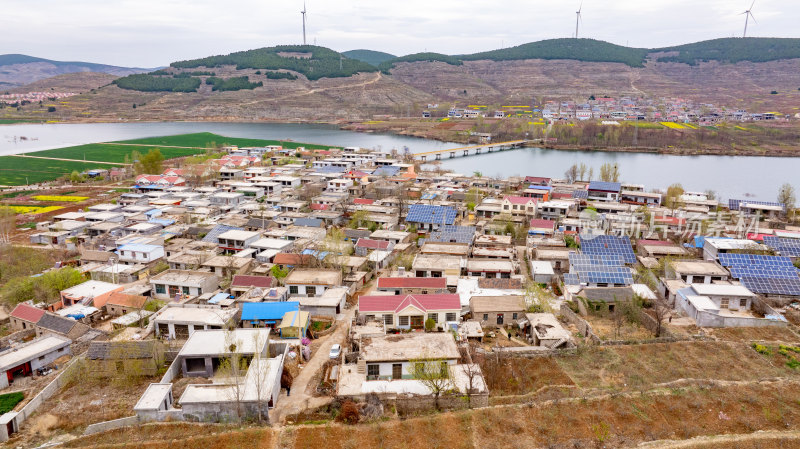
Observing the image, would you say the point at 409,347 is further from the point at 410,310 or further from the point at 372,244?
the point at 372,244

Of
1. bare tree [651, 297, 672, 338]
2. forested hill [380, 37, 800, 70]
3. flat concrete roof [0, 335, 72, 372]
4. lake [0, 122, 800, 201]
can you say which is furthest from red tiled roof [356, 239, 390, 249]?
forested hill [380, 37, 800, 70]

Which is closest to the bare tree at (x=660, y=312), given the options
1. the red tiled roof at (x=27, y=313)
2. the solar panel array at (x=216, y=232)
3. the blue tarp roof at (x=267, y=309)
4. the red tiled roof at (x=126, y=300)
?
the blue tarp roof at (x=267, y=309)

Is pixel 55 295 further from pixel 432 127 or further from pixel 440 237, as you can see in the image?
pixel 432 127

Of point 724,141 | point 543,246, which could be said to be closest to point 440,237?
point 543,246

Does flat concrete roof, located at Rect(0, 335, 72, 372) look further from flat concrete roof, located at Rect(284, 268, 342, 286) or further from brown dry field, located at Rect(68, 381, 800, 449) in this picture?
flat concrete roof, located at Rect(284, 268, 342, 286)

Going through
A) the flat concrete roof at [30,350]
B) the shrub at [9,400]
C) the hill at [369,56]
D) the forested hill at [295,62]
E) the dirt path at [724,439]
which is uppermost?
the hill at [369,56]

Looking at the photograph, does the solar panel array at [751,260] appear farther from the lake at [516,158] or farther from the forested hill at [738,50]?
the forested hill at [738,50]

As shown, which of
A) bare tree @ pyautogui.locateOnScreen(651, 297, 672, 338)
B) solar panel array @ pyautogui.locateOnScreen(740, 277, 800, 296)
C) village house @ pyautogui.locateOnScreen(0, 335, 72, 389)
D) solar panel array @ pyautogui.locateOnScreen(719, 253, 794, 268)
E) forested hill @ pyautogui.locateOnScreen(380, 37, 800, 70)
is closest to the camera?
village house @ pyautogui.locateOnScreen(0, 335, 72, 389)
